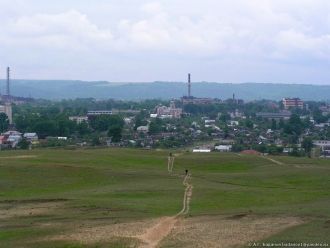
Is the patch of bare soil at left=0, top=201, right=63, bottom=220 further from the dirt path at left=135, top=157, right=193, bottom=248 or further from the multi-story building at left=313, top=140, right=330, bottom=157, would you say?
the multi-story building at left=313, top=140, right=330, bottom=157

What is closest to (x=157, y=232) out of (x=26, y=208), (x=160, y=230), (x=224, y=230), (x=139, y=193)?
(x=160, y=230)

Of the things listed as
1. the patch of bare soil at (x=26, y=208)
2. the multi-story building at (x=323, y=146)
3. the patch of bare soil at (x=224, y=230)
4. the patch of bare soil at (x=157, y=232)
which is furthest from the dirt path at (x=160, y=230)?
the multi-story building at (x=323, y=146)

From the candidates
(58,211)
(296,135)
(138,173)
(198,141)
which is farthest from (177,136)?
(58,211)

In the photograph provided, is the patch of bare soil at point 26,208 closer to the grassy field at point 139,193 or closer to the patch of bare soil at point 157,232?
the grassy field at point 139,193

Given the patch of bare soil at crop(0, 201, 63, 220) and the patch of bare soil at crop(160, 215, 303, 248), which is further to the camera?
the patch of bare soil at crop(0, 201, 63, 220)

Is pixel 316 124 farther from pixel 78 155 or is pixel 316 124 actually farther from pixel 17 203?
pixel 17 203

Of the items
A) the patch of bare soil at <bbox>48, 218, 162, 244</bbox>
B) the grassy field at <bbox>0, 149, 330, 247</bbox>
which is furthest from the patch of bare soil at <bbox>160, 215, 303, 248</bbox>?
the patch of bare soil at <bbox>48, 218, 162, 244</bbox>
